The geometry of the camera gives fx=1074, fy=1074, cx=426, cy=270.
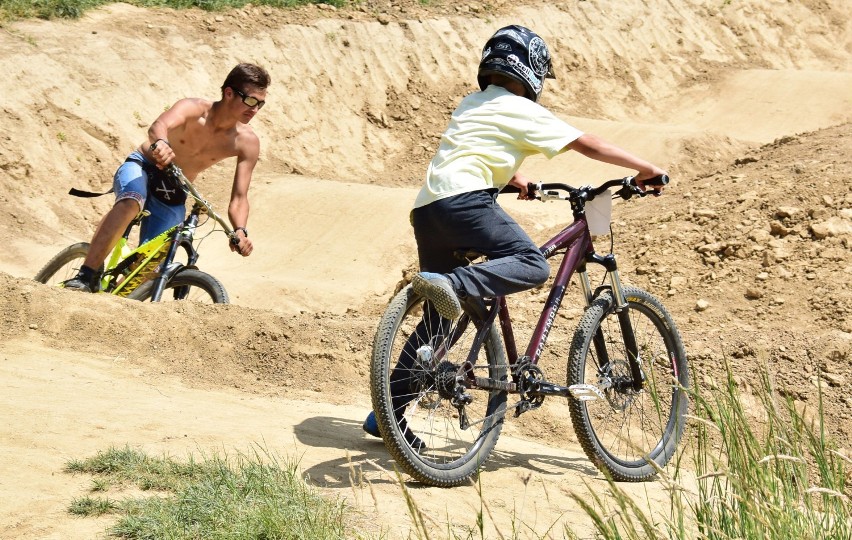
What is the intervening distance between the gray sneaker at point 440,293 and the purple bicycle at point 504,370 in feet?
0.38

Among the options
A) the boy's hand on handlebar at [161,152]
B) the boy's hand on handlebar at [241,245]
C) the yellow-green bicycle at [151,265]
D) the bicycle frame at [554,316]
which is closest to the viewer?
the bicycle frame at [554,316]

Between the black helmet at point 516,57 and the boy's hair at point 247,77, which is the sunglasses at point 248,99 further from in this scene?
the black helmet at point 516,57

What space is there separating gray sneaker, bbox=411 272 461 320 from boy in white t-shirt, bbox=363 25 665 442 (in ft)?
0.17

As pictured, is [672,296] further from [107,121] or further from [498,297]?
[107,121]

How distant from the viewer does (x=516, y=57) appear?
15.6 feet

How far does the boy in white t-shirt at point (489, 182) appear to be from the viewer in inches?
177

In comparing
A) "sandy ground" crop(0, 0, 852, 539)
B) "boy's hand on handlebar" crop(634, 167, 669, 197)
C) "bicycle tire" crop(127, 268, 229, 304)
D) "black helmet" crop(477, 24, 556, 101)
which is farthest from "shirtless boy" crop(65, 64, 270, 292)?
"boy's hand on handlebar" crop(634, 167, 669, 197)

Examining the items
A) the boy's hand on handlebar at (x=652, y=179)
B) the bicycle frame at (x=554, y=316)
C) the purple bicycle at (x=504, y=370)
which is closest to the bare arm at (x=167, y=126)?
the purple bicycle at (x=504, y=370)

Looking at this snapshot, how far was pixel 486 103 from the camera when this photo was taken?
471 centimetres

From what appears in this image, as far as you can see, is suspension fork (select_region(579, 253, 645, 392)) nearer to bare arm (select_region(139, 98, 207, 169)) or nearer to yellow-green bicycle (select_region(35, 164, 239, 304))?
bare arm (select_region(139, 98, 207, 169))

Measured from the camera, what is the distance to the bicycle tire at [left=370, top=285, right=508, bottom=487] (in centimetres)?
424

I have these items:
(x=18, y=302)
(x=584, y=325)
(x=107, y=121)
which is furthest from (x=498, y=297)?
(x=107, y=121)

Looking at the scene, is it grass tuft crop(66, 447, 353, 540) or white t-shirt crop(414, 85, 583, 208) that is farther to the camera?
white t-shirt crop(414, 85, 583, 208)

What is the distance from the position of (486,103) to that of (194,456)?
6.40 feet
